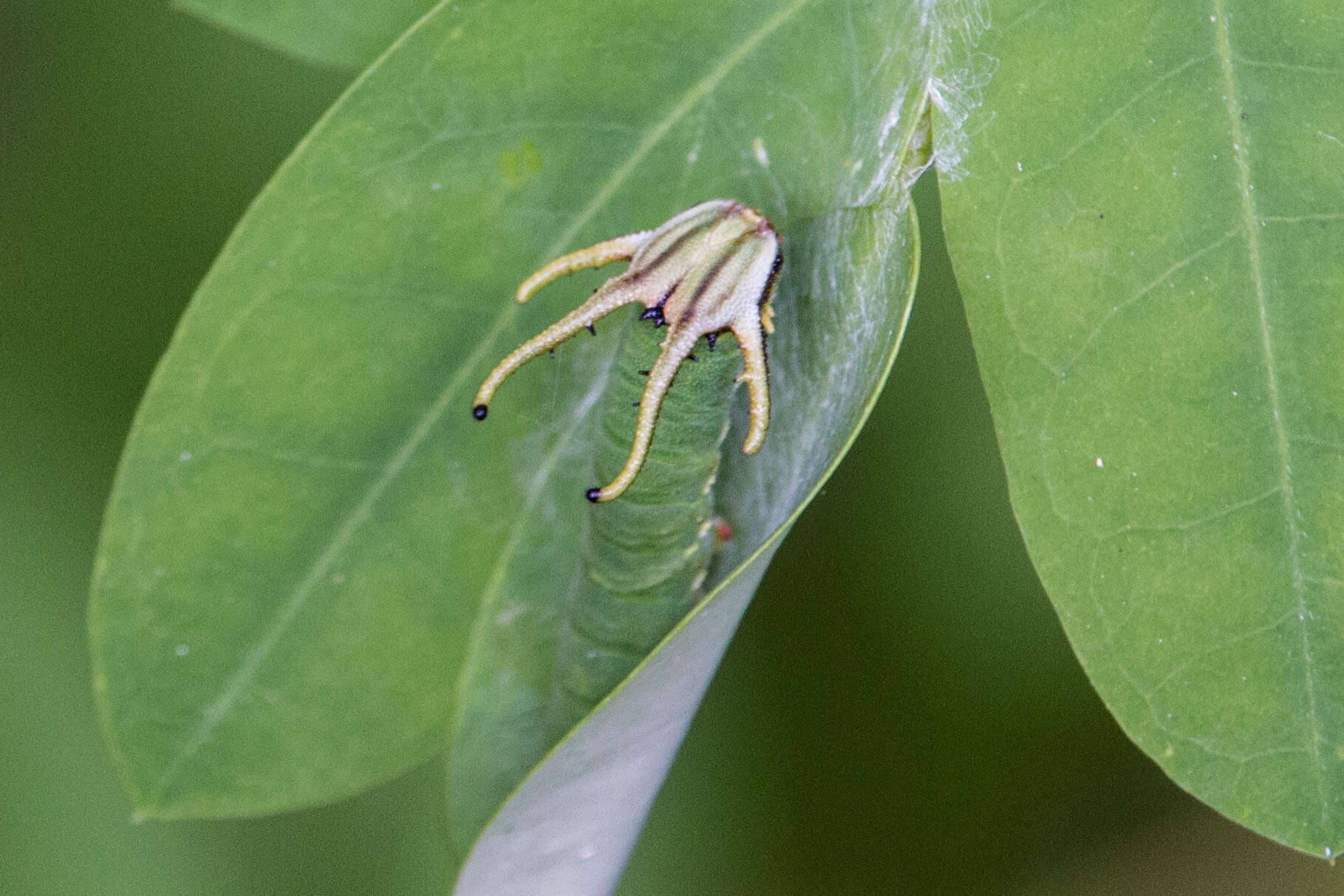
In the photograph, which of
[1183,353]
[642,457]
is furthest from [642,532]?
[1183,353]

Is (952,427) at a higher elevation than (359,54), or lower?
lower

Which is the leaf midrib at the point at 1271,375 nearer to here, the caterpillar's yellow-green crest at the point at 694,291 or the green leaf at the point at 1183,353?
the green leaf at the point at 1183,353

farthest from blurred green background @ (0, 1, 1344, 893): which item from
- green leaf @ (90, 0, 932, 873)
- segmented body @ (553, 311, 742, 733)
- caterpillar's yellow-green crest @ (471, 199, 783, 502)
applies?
caterpillar's yellow-green crest @ (471, 199, 783, 502)

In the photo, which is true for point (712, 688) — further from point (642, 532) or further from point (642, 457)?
point (642, 457)

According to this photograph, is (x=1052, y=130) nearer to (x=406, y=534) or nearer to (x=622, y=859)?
(x=406, y=534)

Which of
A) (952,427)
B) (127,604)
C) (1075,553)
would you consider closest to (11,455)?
(127,604)

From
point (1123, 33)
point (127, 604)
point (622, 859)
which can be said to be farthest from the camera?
point (622, 859)

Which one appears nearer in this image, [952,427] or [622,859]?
[622,859]

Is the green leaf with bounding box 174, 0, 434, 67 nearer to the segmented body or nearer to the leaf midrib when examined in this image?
the segmented body

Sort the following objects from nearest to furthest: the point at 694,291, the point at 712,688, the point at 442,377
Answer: the point at 694,291 < the point at 442,377 < the point at 712,688
